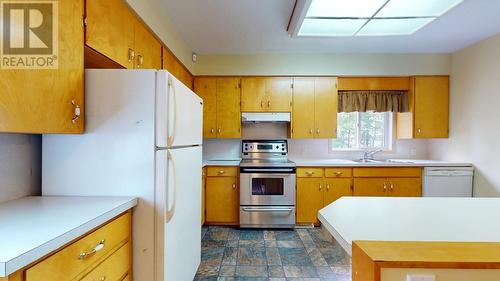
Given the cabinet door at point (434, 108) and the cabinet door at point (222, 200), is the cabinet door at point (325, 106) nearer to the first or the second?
the cabinet door at point (434, 108)

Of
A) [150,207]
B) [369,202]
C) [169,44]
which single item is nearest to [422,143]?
[369,202]

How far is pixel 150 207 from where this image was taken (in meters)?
1.49

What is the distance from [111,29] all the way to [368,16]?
2.20 meters

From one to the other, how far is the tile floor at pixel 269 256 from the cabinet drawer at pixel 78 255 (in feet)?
4.49

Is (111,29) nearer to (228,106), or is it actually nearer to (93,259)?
(93,259)

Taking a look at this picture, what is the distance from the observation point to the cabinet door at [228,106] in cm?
402

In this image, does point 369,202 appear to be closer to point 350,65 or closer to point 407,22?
point 407,22

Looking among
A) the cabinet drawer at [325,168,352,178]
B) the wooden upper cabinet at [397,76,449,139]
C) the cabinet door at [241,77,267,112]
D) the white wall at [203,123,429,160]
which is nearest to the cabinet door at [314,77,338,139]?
the white wall at [203,123,429,160]

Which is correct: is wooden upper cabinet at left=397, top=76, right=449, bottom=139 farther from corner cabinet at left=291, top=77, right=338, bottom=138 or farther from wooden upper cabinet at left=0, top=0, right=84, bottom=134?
wooden upper cabinet at left=0, top=0, right=84, bottom=134

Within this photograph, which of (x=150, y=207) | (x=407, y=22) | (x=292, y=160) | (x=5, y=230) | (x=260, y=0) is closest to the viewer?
(x=5, y=230)

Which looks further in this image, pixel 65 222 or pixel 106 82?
pixel 106 82

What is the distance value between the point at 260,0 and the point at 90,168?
1.91m

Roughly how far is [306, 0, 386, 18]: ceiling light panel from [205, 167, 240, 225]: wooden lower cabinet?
2.22 m

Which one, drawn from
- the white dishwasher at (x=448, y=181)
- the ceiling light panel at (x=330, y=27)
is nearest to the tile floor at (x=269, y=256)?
the white dishwasher at (x=448, y=181)
